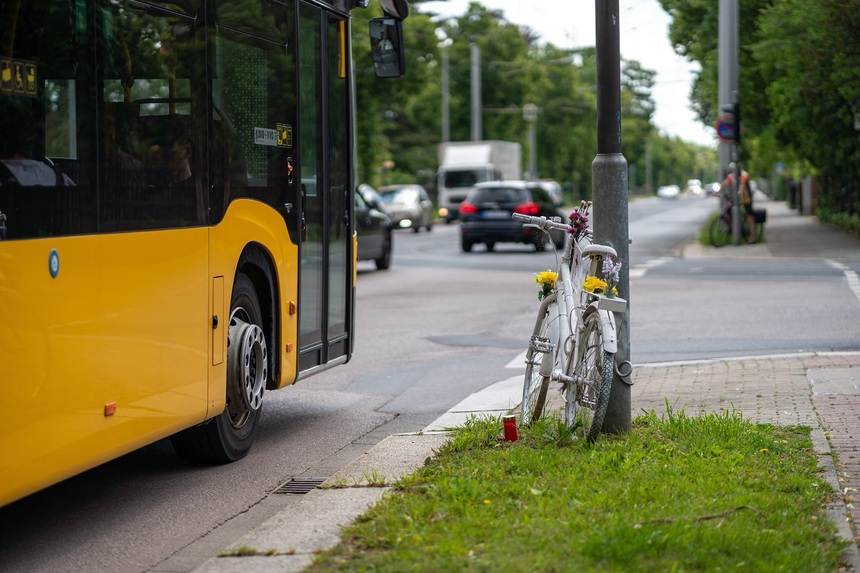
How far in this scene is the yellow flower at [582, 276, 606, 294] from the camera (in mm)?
7133

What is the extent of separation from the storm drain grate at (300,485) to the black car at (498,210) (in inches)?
911

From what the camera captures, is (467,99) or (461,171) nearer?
(461,171)

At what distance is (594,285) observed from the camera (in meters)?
7.14

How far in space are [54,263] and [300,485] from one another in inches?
87.0

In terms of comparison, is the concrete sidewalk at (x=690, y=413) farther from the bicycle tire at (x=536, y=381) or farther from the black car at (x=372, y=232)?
the black car at (x=372, y=232)

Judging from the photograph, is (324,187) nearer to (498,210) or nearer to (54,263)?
(54,263)

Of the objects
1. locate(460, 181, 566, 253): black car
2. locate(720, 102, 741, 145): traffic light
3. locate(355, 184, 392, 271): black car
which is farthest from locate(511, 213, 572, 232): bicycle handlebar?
locate(460, 181, 566, 253): black car

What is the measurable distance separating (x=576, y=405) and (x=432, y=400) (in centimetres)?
282

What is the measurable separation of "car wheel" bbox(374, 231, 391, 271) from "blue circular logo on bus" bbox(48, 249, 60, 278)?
64.1ft

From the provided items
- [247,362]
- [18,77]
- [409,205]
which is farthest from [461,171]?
[18,77]

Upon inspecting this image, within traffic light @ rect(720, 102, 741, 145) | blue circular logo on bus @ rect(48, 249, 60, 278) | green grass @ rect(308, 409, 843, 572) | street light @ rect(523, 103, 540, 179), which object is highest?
street light @ rect(523, 103, 540, 179)

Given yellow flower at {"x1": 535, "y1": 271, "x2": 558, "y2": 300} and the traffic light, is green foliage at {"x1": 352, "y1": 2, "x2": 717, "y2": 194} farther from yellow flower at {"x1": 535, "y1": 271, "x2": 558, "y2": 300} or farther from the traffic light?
yellow flower at {"x1": 535, "y1": 271, "x2": 558, "y2": 300}

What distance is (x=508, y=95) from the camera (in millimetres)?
79000

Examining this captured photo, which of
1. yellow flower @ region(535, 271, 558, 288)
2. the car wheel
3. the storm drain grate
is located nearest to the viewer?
the storm drain grate
